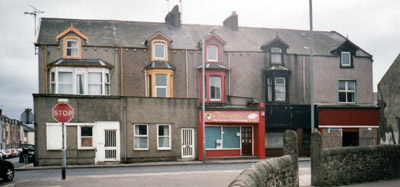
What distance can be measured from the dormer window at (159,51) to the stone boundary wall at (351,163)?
16671 mm

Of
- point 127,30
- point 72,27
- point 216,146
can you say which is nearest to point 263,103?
point 216,146

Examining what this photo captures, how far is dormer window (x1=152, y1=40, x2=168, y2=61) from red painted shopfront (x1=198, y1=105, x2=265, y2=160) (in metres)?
5.17

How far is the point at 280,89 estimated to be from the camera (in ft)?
108

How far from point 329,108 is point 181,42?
12849 millimetres

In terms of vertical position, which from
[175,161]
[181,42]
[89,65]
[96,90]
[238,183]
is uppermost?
[181,42]

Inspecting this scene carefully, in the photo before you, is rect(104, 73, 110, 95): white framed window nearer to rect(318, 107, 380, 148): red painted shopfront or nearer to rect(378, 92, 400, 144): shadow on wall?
Result: rect(318, 107, 380, 148): red painted shopfront

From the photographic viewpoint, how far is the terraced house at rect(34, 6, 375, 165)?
2678 centimetres

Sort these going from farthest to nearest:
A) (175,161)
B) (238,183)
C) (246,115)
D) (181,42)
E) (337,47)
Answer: (337,47)
(181,42)
(246,115)
(175,161)
(238,183)

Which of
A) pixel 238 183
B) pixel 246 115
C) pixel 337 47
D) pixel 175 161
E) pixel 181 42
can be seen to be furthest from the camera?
pixel 337 47

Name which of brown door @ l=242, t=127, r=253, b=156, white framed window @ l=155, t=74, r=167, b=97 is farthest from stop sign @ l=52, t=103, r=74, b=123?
brown door @ l=242, t=127, r=253, b=156

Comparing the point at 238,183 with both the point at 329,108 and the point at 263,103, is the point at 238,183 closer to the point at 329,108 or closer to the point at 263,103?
the point at 263,103

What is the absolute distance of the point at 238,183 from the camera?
18.1 feet

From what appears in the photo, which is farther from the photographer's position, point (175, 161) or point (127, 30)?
point (127, 30)

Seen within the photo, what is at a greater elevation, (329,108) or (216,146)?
(329,108)
